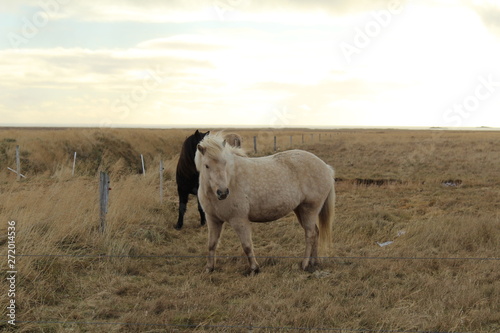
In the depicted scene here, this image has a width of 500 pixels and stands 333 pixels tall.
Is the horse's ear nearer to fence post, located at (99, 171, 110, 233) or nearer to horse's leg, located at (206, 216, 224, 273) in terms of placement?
horse's leg, located at (206, 216, 224, 273)

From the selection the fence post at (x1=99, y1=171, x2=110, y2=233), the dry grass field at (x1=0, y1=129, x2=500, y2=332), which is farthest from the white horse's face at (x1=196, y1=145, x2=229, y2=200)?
the fence post at (x1=99, y1=171, x2=110, y2=233)

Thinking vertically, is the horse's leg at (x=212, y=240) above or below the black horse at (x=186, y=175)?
below

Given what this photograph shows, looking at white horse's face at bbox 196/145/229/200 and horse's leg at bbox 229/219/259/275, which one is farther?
horse's leg at bbox 229/219/259/275

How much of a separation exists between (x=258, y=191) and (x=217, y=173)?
0.84 m

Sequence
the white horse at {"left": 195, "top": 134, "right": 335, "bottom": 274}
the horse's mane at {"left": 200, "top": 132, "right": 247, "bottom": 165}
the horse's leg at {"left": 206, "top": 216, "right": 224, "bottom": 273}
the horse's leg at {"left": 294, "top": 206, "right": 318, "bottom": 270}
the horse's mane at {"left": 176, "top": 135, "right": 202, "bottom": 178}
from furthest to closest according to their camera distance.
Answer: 1. the horse's mane at {"left": 176, "top": 135, "right": 202, "bottom": 178}
2. the horse's leg at {"left": 294, "top": 206, "right": 318, "bottom": 270}
3. the horse's leg at {"left": 206, "top": 216, "right": 224, "bottom": 273}
4. the white horse at {"left": 195, "top": 134, "right": 335, "bottom": 274}
5. the horse's mane at {"left": 200, "top": 132, "right": 247, "bottom": 165}

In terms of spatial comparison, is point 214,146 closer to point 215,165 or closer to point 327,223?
point 215,165

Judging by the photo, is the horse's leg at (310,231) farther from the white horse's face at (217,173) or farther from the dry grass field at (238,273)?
the white horse's face at (217,173)

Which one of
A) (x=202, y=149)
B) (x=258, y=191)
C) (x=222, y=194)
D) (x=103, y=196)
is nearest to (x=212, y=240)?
(x=258, y=191)

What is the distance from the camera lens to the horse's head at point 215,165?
4.97m

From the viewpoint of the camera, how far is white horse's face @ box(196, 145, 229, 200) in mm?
4937

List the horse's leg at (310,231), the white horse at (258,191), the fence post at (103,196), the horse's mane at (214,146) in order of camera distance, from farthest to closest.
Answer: the fence post at (103,196), the horse's leg at (310,231), the white horse at (258,191), the horse's mane at (214,146)

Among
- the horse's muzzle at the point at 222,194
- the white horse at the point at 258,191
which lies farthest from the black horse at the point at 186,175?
the horse's muzzle at the point at 222,194

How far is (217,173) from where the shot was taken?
5.04m

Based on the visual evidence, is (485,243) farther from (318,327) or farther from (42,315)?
(42,315)
